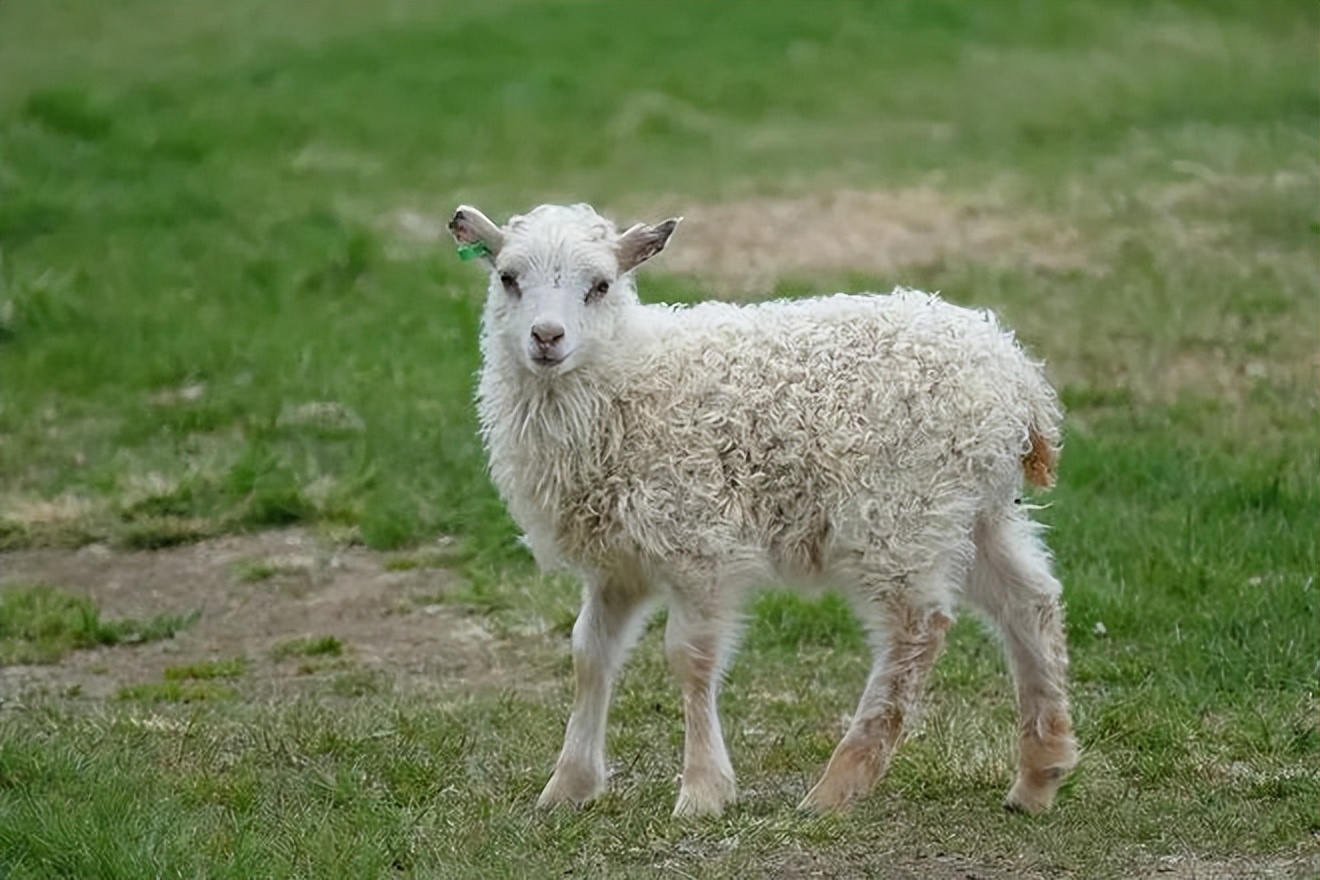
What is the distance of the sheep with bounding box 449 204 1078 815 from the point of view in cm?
724

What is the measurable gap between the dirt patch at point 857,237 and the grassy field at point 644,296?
0.21 feet

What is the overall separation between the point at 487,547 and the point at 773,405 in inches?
150

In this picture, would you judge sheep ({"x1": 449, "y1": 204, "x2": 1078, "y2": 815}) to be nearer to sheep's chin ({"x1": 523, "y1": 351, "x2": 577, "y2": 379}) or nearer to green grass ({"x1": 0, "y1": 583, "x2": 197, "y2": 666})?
sheep's chin ({"x1": 523, "y1": 351, "x2": 577, "y2": 379})

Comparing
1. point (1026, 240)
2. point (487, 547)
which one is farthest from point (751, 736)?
point (1026, 240)

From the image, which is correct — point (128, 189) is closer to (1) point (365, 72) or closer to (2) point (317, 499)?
(1) point (365, 72)

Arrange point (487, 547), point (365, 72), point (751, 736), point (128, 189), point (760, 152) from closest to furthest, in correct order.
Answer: point (751, 736) < point (487, 547) < point (128, 189) < point (760, 152) < point (365, 72)

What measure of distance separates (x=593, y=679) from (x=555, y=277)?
1265mm

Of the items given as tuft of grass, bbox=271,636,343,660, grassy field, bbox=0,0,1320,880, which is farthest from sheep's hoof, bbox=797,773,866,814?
tuft of grass, bbox=271,636,343,660

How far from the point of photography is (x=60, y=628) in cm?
1020

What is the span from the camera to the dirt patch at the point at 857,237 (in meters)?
15.6

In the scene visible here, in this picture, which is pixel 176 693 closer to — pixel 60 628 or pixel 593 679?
pixel 60 628

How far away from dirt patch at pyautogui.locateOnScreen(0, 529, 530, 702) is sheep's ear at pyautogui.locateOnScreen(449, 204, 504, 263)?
2.40 m

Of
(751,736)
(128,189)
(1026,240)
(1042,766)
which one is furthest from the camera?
(128,189)

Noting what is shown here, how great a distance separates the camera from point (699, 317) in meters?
7.73
